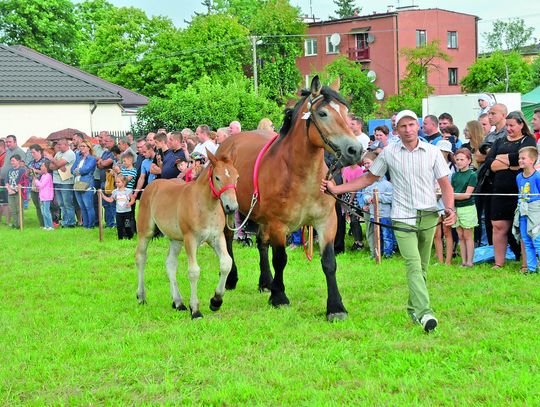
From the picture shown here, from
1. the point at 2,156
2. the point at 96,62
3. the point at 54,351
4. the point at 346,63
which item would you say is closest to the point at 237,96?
the point at 2,156

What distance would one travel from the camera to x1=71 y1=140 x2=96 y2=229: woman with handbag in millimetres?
19031

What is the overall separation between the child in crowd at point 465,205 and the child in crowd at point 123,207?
7404mm

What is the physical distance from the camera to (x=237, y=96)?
123ft

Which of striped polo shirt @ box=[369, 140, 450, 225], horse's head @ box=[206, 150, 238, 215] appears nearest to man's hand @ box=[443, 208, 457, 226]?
striped polo shirt @ box=[369, 140, 450, 225]

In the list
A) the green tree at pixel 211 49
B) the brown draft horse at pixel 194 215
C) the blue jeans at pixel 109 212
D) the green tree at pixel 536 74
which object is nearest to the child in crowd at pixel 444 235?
the brown draft horse at pixel 194 215

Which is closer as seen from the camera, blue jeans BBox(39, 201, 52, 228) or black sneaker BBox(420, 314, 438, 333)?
black sneaker BBox(420, 314, 438, 333)

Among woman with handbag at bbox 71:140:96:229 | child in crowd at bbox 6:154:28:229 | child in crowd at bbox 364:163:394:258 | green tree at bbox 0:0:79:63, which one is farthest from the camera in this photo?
green tree at bbox 0:0:79:63

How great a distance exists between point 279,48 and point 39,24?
2192 cm

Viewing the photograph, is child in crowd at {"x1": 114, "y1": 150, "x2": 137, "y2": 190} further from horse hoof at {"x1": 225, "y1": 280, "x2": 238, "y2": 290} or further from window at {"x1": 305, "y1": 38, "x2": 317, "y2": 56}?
window at {"x1": 305, "y1": 38, "x2": 317, "y2": 56}

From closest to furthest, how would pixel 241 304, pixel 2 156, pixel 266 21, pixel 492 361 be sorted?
pixel 492 361
pixel 241 304
pixel 2 156
pixel 266 21

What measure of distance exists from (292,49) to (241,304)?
203ft

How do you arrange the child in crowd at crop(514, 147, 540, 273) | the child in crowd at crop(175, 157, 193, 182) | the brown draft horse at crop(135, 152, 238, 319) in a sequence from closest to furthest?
the brown draft horse at crop(135, 152, 238, 319) < the child in crowd at crop(514, 147, 540, 273) < the child in crowd at crop(175, 157, 193, 182)

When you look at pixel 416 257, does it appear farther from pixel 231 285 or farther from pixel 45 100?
pixel 45 100

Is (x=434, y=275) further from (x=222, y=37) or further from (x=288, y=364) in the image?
(x=222, y=37)
